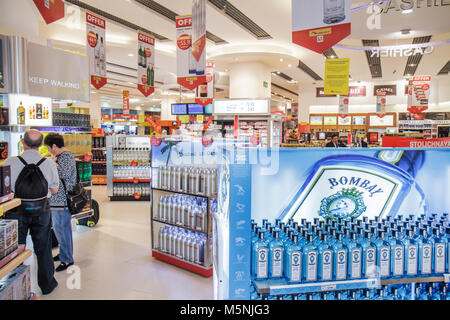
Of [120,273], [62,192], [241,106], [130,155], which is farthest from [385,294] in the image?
[241,106]

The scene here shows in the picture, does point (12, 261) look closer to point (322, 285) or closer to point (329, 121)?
point (322, 285)

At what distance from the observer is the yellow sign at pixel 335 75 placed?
8.32 metres

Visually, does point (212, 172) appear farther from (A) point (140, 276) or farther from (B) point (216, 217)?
(B) point (216, 217)

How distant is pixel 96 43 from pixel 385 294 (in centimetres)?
650

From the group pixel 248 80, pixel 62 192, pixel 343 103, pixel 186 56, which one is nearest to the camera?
pixel 62 192

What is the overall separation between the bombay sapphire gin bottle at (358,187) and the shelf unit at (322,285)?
431 millimetres

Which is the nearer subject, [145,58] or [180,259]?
[180,259]

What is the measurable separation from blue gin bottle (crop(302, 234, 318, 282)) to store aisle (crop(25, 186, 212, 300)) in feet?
7.29

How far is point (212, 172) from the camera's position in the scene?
4.44 meters

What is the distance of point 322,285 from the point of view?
1.90 metres

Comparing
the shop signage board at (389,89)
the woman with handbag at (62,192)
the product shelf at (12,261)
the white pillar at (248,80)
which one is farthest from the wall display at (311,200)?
the shop signage board at (389,89)

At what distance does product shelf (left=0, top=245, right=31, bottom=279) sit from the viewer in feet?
6.53
